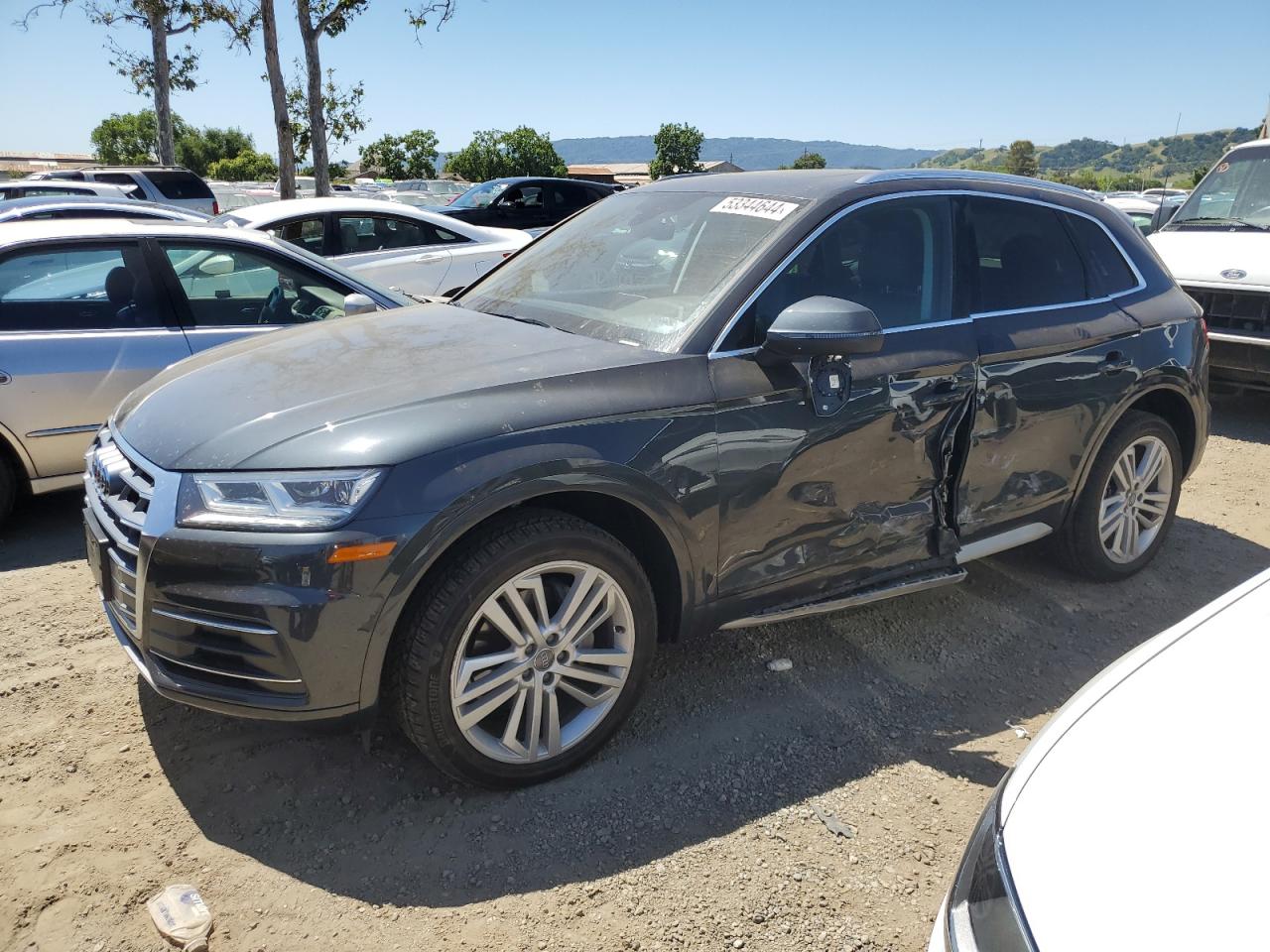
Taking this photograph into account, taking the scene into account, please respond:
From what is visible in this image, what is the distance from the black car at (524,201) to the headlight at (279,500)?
12.0 meters

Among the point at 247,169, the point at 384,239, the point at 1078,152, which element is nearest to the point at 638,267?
the point at 384,239

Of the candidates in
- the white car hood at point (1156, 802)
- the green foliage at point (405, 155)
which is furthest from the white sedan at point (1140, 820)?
the green foliage at point (405, 155)

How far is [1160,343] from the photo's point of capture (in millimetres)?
4152

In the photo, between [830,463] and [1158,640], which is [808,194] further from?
[1158,640]

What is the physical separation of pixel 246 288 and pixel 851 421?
3550 millimetres

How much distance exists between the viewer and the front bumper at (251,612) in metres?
2.37

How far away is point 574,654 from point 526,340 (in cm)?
104

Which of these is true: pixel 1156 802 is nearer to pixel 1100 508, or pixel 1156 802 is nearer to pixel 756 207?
pixel 756 207

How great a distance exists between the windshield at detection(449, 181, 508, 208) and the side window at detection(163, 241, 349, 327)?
9262 millimetres

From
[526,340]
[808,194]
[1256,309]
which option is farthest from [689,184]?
[1256,309]

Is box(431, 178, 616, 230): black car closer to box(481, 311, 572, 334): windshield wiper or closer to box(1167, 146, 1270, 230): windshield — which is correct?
box(1167, 146, 1270, 230): windshield

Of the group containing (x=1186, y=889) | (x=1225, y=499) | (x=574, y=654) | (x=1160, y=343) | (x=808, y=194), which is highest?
(x=808, y=194)

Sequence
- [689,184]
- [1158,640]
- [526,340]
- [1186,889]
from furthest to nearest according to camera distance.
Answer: [689,184]
[526,340]
[1158,640]
[1186,889]

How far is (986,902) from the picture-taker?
1.60 metres
